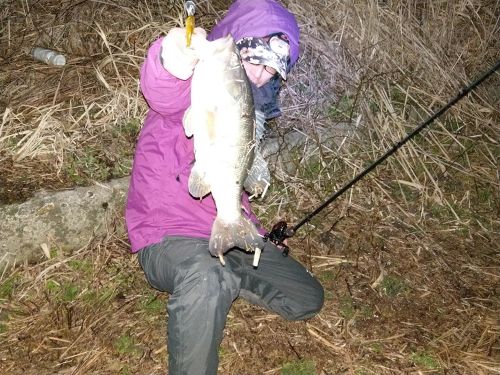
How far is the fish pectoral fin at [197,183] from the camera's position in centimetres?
267

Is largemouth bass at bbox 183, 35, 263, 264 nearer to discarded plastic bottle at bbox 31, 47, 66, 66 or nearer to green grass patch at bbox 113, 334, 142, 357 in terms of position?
green grass patch at bbox 113, 334, 142, 357

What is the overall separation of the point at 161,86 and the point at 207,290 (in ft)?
4.01

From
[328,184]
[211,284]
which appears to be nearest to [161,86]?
[211,284]

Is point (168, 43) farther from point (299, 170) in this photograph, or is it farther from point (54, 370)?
point (299, 170)

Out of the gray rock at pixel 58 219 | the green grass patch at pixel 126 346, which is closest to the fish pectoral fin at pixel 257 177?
the green grass patch at pixel 126 346

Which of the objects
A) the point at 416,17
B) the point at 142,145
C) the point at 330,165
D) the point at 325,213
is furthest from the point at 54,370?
the point at 416,17

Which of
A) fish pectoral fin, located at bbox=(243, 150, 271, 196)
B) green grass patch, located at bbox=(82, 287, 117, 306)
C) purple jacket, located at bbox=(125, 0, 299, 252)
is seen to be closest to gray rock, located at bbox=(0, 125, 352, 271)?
green grass patch, located at bbox=(82, 287, 117, 306)

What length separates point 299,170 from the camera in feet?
15.6

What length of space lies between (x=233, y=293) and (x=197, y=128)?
3.72 feet

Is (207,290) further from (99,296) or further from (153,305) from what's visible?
(99,296)

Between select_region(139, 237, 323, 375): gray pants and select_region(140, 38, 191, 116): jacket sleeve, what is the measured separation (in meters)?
0.88

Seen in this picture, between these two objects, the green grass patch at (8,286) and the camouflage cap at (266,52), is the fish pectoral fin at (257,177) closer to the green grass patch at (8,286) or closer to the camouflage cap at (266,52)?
the camouflage cap at (266,52)

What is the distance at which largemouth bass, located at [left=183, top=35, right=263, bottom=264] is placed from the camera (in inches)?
90.0

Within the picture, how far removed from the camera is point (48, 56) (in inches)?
182
